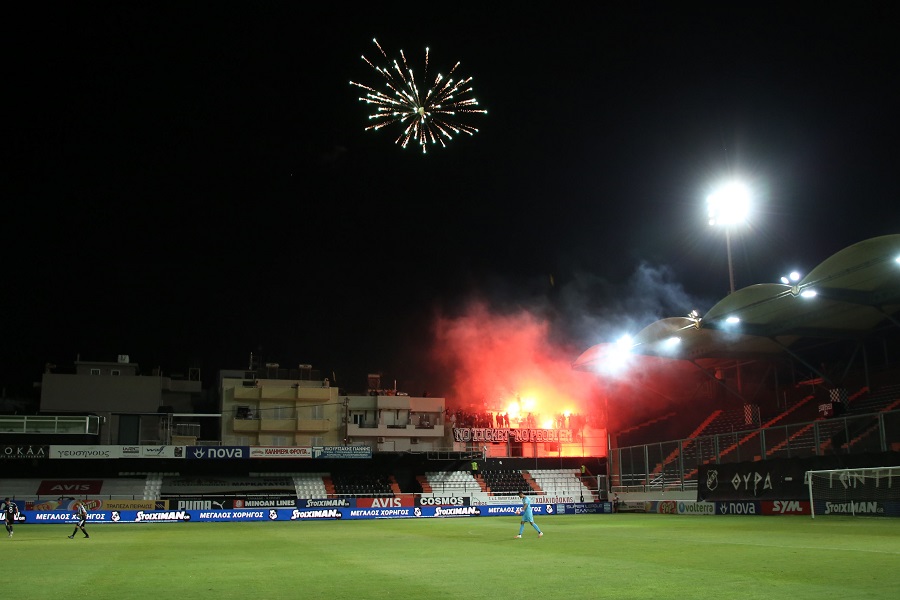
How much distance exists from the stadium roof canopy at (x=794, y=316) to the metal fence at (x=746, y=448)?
5.67 metres

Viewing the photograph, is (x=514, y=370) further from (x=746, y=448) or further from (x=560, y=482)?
(x=746, y=448)

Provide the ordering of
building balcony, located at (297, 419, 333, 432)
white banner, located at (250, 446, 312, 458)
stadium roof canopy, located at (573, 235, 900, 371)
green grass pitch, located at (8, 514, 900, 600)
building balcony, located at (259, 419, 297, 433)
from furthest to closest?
1. building balcony, located at (297, 419, 333, 432)
2. building balcony, located at (259, 419, 297, 433)
3. white banner, located at (250, 446, 312, 458)
4. stadium roof canopy, located at (573, 235, 900, 371)
5. green grass pitch, located at (8, 514, 900, 600)

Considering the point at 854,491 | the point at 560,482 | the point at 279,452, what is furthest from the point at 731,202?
the point at 279,452

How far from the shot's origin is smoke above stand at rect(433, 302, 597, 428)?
222ft

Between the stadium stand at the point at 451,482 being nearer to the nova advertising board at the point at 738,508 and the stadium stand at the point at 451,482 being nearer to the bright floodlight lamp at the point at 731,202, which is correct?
the nova advertising board at the point at 738,508

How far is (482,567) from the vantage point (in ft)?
52.3

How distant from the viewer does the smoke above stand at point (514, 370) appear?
67625 millimetres

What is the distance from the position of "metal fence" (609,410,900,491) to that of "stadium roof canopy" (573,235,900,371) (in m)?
5.67

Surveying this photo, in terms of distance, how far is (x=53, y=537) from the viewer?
99.8 ft

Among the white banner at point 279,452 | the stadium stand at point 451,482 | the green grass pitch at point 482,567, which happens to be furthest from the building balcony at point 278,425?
the green grass pitch at point 482,567

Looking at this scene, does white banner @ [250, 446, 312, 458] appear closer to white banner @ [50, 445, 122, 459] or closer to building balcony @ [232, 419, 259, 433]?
building balcony @ [232, 419, 259, 433]

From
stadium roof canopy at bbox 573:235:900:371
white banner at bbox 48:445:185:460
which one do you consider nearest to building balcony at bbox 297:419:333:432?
white banner at bbox 48:445:185:460

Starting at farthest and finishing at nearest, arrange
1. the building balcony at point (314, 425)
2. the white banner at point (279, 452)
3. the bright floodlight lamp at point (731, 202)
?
the building balcony at point (314, 425) → the white banner at point (279, 452) → the bright floodlight lamp at point (731, 202)

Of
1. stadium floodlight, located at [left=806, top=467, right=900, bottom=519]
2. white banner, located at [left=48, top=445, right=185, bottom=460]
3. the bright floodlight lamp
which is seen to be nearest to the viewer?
stadium floodlight, located at [left=806, top=467, right=900, bottom=519]
